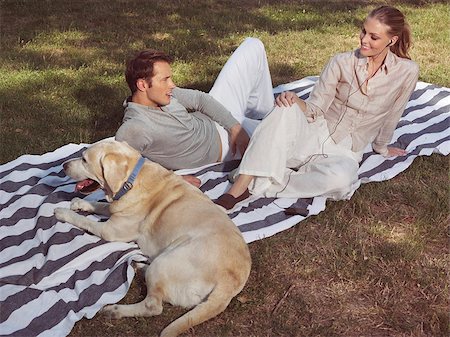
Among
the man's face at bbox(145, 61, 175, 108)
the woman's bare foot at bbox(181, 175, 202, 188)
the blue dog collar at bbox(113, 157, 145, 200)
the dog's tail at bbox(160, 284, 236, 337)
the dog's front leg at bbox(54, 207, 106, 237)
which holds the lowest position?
the woman's bare foot at bbox(181, 175, 202, 188)

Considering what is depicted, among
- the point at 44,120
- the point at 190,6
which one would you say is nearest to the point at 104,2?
the point at 190,6

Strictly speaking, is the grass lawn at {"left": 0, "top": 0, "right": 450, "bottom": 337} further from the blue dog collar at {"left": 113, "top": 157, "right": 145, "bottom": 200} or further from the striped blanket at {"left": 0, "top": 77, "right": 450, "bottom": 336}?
the blue dog collar at {"left": 113, "top": 157, "right": 145, "bottom": 200}

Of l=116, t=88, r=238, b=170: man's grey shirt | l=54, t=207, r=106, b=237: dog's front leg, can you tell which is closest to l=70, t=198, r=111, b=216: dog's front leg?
l=54, t=207, r=106, b=237: dog's front leg

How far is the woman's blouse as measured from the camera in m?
6.01

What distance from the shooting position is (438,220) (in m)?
5.46

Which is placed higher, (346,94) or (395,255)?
(346,94)

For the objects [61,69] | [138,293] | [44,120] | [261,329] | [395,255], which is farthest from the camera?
[61,69]

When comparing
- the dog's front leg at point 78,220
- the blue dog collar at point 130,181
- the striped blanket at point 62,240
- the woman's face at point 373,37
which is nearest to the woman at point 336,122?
the woman's face at point 373,37

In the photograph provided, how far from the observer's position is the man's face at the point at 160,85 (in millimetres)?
5432

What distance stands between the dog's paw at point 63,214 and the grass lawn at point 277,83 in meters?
0.97

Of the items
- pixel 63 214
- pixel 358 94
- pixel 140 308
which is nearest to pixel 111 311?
pixel 140 308

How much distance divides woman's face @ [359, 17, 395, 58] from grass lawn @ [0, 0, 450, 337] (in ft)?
4.07

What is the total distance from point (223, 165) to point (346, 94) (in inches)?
53.0

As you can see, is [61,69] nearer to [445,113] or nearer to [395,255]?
[445,113]
